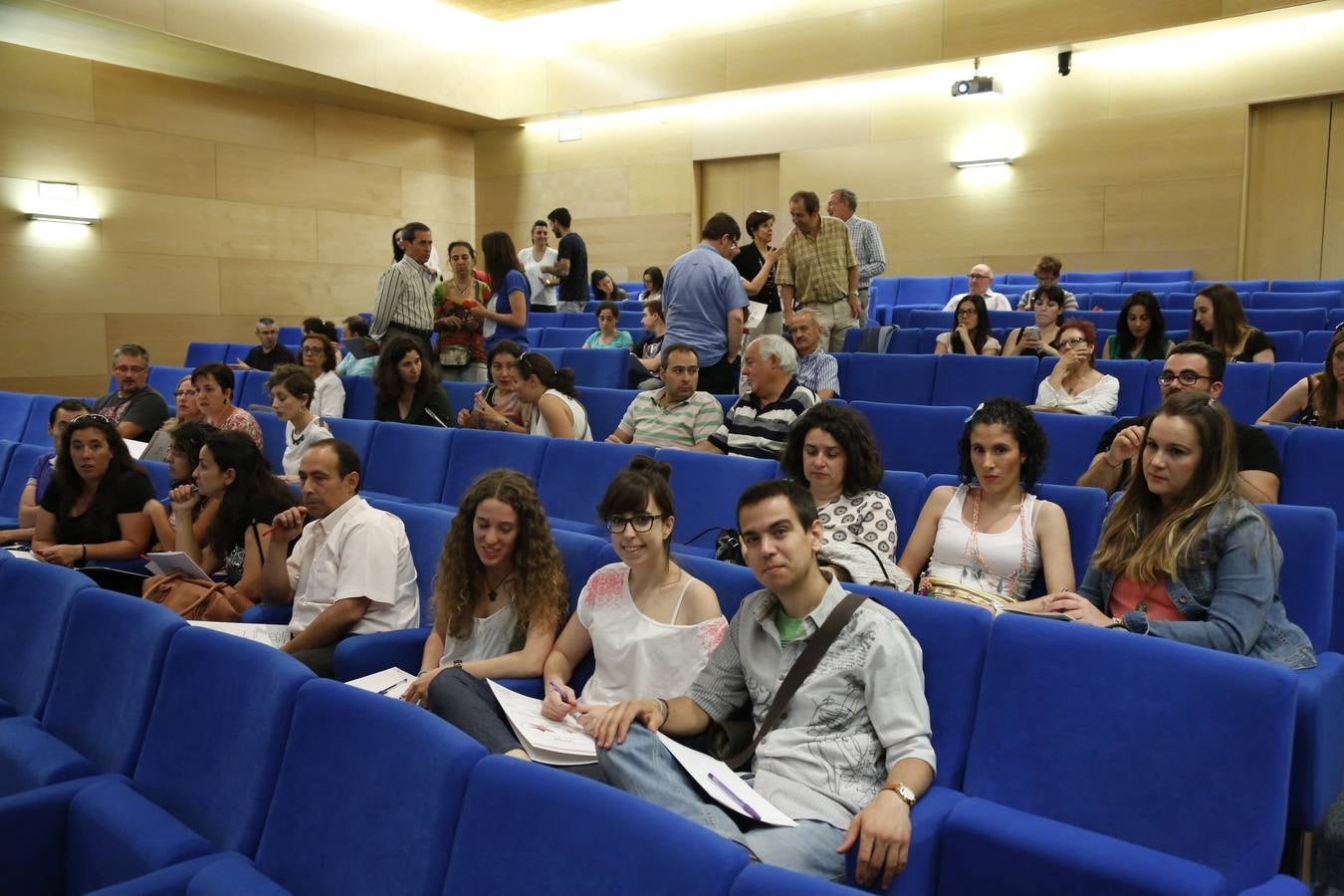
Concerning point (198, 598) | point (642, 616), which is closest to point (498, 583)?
point (642, 616)

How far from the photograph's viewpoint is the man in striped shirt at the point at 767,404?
3.87 metres

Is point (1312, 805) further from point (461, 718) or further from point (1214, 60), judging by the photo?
point (1214, 60)

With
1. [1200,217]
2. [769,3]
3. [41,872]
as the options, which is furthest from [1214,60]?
[41,872]

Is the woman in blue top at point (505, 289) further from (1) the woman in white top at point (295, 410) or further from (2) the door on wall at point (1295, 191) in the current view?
(2) the door on wall at point (1295, 191)

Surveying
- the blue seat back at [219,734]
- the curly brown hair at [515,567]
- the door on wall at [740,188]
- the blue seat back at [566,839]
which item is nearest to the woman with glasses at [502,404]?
the curly brown hair at [515,567]

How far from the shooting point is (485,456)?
13.6ft

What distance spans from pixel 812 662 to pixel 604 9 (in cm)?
1082

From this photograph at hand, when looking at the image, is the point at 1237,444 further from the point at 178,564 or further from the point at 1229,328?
the point at 178,564

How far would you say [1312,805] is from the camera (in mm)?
1778

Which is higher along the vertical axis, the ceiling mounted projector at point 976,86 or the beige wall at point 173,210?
the ceiling mounted projector at point 976,86

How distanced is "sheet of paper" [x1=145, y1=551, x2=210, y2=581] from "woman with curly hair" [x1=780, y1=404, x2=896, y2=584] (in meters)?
1.97

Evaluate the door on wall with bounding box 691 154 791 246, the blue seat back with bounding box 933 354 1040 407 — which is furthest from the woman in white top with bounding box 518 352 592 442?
the door on wall with bounding box 691 154 791 246

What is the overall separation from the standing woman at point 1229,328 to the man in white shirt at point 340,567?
390 centimetres

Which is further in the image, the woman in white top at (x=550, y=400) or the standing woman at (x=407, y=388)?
the standing woman at (x=407, y=388)
